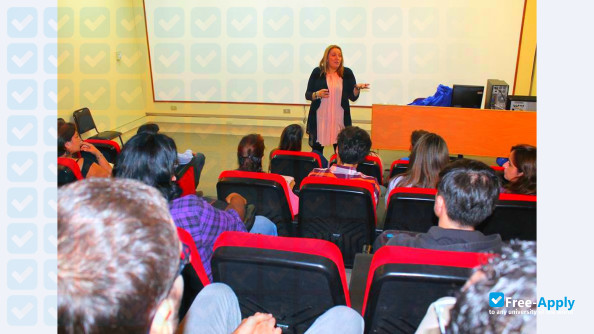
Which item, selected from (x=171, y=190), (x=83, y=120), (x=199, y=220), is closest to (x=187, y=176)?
(x=171, y=190)

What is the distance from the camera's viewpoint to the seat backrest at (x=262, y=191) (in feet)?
8.39

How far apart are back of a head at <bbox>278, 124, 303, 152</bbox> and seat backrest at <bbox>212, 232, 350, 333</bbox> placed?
2.28 m

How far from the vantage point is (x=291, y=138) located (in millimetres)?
3791

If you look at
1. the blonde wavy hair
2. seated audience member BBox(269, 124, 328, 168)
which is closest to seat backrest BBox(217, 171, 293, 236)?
→ seated audience member BBox(269, 124, 328, 168)

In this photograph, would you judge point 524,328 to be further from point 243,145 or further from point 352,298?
point 243,145

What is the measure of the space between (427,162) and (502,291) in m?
2.10

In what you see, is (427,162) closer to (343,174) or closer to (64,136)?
(343,174)

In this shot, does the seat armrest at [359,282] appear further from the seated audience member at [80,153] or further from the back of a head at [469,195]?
the seated audience member at [80,153]

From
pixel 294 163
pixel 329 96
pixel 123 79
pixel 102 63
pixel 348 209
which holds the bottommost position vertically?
pixel 348 209

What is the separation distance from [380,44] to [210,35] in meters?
2.46

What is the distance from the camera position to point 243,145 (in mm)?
3027

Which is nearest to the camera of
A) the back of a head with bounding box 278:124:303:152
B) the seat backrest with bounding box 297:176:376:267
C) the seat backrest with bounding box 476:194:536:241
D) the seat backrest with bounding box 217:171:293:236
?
the seat backrest with bounding box 476:194:536:241

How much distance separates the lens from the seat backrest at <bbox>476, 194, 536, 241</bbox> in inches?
85.7

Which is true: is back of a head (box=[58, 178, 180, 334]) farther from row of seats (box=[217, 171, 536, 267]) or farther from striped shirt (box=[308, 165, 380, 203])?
striped shirt (box=[308, 165, 380, 203])
